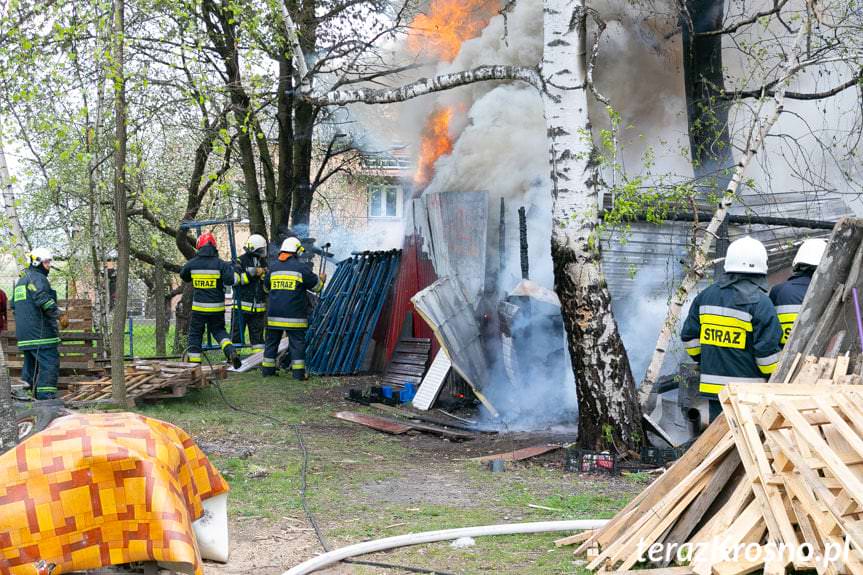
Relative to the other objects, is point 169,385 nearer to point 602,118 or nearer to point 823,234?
point 602,118

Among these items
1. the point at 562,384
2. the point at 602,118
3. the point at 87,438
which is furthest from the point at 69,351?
the point at 87,438

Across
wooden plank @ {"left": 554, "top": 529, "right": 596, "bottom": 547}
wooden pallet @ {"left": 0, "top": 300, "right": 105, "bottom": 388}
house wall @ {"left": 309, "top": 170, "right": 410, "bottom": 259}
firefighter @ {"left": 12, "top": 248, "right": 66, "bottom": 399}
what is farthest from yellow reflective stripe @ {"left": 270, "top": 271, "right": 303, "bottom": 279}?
wooden plank @ {"left": 554, "top": 529, "right": 596, "bottom": 547}

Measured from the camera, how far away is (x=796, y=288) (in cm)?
667

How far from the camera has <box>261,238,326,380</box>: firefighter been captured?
11984 mm

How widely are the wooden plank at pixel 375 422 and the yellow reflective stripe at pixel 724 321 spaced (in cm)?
376

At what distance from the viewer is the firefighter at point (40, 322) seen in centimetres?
971

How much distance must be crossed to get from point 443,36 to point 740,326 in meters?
8.08

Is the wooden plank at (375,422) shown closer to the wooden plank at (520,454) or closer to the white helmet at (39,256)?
the wooden plank at (520,454)

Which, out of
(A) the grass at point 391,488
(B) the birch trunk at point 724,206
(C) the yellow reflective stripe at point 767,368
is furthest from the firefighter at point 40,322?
(C) the yellow reflective stripe at point 767,368

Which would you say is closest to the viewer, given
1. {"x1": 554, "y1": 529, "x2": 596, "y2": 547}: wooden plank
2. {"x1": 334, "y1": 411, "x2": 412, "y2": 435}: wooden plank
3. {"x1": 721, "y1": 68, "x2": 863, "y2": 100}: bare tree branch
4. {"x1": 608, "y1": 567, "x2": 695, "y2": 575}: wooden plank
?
{"x1": 608, "y1": 567, "x2": 695, "y2": 575}: wooden plank

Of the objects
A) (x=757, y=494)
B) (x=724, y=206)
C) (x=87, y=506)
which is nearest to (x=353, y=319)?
(x=724, y=206)

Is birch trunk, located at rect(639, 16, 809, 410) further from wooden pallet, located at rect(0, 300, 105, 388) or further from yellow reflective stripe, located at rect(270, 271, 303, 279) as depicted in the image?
wooden pallet, located at rect(0, 300, 105, 388)

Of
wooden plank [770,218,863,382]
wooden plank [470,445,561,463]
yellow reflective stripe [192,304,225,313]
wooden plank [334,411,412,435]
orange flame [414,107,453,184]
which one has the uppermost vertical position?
orange flame [414,107,453,184]

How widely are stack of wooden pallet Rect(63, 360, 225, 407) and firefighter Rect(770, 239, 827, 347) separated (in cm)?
648
